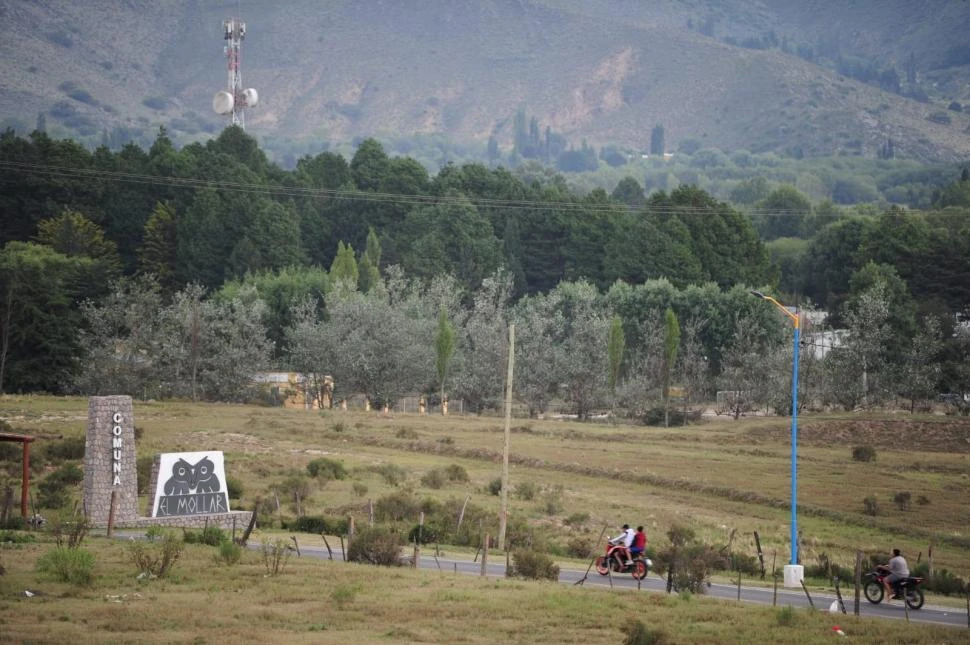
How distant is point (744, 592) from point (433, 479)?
86.3 feet

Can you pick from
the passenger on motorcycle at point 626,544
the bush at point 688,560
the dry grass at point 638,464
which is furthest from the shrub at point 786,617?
the dry grass at point 638,464

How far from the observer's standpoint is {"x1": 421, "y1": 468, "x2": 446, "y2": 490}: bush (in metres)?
66.1

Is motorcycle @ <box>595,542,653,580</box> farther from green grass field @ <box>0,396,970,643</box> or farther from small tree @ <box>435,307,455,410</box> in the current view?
small tree @ <box>435,307,455,410</box>

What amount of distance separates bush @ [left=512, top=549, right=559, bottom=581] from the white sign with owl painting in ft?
42.6

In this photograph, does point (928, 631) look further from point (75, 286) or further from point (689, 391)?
point (75, 286)

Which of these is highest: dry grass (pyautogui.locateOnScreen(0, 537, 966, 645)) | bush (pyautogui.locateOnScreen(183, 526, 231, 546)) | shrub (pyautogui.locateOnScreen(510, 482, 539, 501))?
shrub (pyautogui.locateOnScreen(510, 482, 539, 501))

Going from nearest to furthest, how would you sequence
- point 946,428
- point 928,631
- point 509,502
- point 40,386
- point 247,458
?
1. point 928,631
2. point 509,502
3. point 247,458
4. point 946,428
5. point 40,386

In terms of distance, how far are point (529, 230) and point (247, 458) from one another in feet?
332

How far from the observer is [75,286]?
120 m

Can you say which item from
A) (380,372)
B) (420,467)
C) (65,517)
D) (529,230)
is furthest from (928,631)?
(529,230)

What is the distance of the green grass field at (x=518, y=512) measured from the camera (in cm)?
3459

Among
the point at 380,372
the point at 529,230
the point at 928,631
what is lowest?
the point at 928,631

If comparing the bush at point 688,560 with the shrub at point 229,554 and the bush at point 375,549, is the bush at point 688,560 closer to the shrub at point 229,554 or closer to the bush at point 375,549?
the bush at point 375,549

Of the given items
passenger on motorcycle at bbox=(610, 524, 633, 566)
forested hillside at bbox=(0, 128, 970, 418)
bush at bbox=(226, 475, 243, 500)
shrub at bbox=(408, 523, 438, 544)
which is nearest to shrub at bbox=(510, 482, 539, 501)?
bush at bbox=(226, 475, 243, 500)
